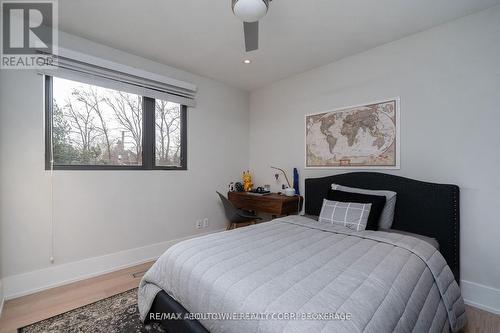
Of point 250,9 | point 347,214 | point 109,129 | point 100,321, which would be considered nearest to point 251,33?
point 250,9

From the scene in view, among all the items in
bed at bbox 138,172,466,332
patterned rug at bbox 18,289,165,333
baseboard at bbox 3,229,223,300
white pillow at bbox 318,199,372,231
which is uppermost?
white pillow at bbox 318,199,372,231

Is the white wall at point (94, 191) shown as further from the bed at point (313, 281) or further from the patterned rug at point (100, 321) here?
the bed at point (313, 281)

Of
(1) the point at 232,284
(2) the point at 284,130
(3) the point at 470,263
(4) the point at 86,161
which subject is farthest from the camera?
(2) the point at 284,130

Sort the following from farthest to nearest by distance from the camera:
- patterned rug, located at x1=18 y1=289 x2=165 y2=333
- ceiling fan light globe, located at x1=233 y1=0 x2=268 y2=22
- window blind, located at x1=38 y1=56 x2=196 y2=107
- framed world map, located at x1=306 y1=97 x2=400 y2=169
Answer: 1. framed world map, located at x1=306 y1=97 x2=400 y2=169
2. window blind, located at x1=38 y1=56 x2=196 y2=107
3. patterned rug, located at x1=18 y1=289 x2=165 y2=333
4. ceiling fan light globe, located at x1=233 y1=0 x2=268 y2=22

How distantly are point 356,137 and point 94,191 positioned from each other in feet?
9.91

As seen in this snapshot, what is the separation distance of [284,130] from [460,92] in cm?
198

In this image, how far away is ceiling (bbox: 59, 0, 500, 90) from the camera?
189 centimetres

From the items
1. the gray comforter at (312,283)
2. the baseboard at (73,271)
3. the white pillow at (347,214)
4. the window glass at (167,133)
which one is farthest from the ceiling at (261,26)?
the baseboard at (73,271)

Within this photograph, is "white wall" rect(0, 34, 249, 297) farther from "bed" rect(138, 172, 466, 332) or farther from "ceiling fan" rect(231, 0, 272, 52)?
"ceiling fan" rect(231, 0, 272, 52)

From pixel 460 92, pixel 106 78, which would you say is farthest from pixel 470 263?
pixel 106 78

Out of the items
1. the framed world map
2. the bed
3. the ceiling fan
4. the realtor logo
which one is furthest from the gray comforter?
the realtor logo

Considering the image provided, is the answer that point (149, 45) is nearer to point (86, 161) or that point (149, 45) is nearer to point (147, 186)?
point (86, 161)

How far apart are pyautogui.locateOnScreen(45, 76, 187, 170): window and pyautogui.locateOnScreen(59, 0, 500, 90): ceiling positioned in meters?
0.57

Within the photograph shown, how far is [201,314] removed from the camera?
118 centimetres
